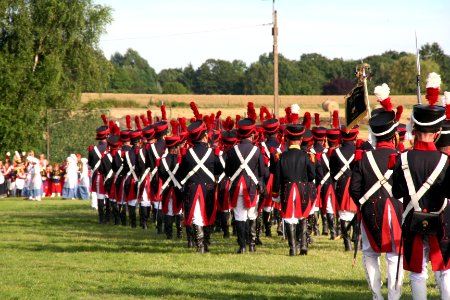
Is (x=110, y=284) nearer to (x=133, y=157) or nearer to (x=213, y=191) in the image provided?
(x=213, y=191)

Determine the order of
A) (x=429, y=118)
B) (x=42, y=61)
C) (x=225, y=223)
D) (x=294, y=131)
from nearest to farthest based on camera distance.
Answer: (x=429, y=118), (x=294, y=131), (x=225, y=223), (x=42, y=61)

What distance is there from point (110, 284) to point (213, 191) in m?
3.77

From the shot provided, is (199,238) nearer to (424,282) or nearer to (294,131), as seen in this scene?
(294,131)

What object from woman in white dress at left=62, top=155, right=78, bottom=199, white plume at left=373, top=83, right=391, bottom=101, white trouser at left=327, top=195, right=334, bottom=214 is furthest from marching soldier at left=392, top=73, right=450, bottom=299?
woman in white dress at left=62, top=155, right=78, bottom=199

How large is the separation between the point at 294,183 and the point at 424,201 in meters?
6.30

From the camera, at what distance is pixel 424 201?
28.9ft

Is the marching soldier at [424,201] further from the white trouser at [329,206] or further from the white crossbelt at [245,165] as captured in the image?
the white trouser at [329,206]

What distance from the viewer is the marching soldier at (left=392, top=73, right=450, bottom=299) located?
871 centimetres

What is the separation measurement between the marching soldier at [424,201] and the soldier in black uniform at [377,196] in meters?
1.31

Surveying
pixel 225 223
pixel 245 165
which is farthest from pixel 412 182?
pixel 225 223

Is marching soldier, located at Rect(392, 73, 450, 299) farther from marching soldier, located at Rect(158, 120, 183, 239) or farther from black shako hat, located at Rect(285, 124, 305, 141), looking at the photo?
marching soldier, located at Rect(158, 120, 183, 239)

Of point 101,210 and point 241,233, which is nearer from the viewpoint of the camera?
point 241,233

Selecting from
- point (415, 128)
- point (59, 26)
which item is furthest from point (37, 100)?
point (415, 128)

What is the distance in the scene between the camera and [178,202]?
17.8 m
